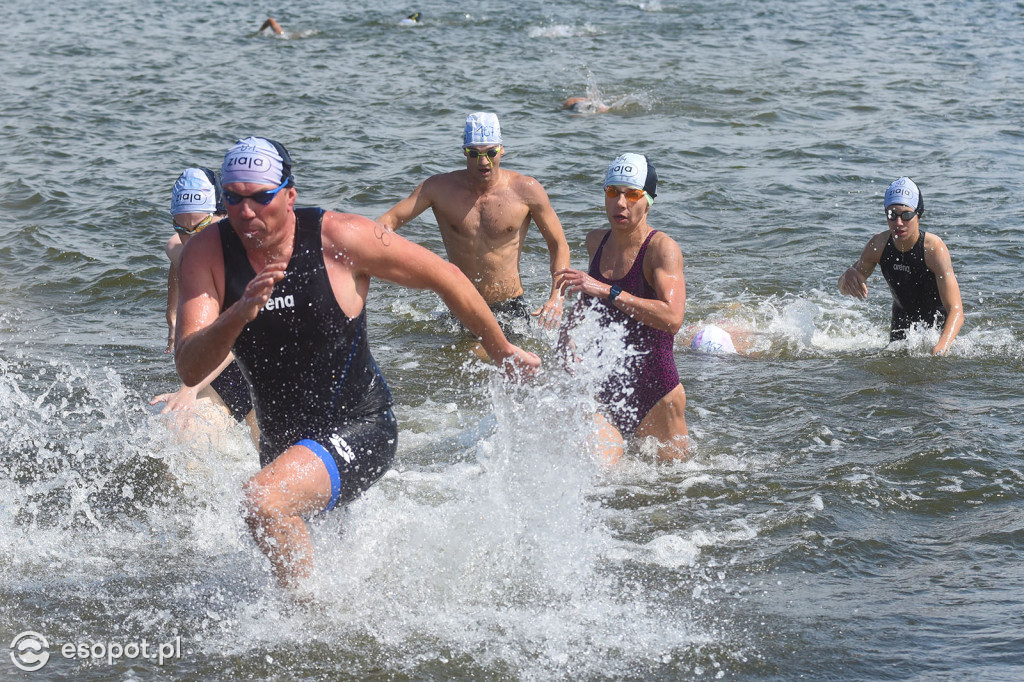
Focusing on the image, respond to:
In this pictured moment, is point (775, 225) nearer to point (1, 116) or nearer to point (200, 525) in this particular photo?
point (200, 525)

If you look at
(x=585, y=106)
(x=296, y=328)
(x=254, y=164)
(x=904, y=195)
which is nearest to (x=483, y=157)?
(x=904, y=195)

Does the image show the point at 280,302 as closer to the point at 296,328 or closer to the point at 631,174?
the point at 296,328

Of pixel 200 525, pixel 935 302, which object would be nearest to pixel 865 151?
pixel 935 302

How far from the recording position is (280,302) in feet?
14.7

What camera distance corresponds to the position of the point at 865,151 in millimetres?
15945

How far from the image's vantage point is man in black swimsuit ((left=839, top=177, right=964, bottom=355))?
28.6 ft

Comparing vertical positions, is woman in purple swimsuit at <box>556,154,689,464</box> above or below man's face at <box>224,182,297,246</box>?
below

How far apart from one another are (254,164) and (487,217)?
4496 mm

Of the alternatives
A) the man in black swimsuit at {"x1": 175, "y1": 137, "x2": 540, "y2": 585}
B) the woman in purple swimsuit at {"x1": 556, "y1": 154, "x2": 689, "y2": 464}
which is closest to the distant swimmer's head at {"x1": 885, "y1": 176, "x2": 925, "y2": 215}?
the woman in purple swimsuit at {"x1": 556, "y1": 154, "x2": 689, "y2": 464}

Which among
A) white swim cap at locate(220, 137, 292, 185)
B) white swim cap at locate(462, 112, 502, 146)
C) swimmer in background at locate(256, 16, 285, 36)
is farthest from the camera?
swimmer in background at locate(256, 16, 285, 36)

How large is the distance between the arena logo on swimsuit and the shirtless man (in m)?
4.08

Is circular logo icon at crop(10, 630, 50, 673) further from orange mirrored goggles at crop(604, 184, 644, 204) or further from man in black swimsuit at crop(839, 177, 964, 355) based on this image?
man in black swimsuit at crop(839, 177, 964, 355)

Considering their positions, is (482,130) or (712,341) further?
(712,341)

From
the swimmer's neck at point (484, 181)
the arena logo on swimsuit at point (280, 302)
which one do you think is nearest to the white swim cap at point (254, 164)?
the arena logo on swimsuit at point (280, 302)
